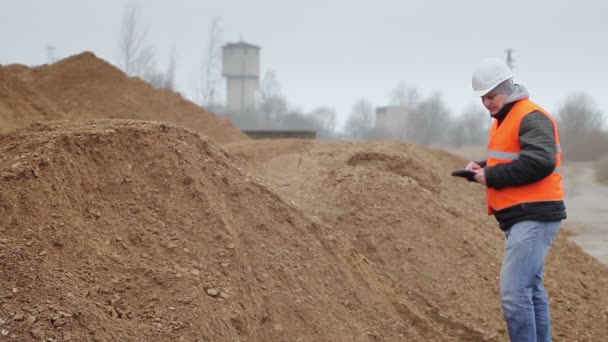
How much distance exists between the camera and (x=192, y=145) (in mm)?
6051

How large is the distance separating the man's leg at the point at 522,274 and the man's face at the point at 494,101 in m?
0.84

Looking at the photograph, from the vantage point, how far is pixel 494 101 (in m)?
5.18

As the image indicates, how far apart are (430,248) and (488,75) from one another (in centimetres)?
256

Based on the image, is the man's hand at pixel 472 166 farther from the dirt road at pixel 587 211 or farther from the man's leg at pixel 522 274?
the dirt road at pixel 587 211

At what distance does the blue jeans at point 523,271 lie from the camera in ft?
16.2

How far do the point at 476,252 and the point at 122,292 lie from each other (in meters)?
4.21

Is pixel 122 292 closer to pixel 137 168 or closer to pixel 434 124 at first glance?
pixel 137 168

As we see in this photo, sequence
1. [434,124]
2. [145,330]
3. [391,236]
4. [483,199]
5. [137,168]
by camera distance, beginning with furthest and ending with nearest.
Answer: [434,124]
[483,199]
[391,236]
[137,168]
[145,330]

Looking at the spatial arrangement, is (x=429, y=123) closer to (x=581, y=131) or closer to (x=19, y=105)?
(x=581, y=131)

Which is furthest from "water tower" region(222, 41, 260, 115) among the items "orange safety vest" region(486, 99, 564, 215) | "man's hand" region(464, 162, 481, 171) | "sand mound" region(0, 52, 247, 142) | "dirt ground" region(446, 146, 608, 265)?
"orange safety vest" region(486, 99, 564, 215)

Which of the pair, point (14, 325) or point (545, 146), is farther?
point (545, 146)

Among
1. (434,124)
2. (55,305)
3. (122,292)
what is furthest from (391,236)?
(434,124)

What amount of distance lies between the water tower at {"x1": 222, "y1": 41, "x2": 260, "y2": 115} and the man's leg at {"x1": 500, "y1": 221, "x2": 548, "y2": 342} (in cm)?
4407

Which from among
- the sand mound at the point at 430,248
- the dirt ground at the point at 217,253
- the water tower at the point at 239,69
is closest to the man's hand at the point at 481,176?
the dirt ground at the point at 217,253
